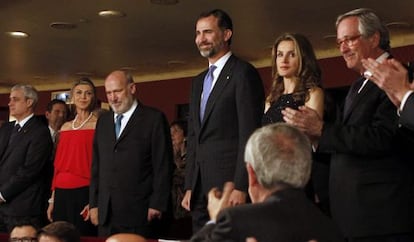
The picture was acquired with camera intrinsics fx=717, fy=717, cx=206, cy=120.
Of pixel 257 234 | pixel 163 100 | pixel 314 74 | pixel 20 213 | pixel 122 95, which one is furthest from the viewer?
pixel 163 100

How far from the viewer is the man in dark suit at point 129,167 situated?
3.88 metres

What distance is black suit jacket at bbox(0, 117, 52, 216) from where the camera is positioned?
4.64 metres

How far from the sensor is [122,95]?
4.07 m

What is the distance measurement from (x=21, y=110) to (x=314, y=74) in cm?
248

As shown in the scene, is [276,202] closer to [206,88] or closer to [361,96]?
[361,96]

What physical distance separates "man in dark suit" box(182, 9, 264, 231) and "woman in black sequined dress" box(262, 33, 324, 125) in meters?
0.08

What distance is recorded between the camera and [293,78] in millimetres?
3182

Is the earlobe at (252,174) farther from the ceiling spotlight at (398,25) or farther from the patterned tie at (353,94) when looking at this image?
the ceiling spotlight at (398,25)

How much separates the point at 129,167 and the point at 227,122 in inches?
35.2

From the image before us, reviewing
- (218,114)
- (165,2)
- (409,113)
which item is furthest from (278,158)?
(165,2)

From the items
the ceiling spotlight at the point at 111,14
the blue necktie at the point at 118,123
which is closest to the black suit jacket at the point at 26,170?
the blue necktie at the point at 118,123

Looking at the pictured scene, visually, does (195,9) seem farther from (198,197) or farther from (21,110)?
(198,197)

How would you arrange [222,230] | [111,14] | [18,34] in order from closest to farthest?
[222,230] < [111,14] < [18,34]

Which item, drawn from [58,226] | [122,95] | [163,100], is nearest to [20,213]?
[122,95]
